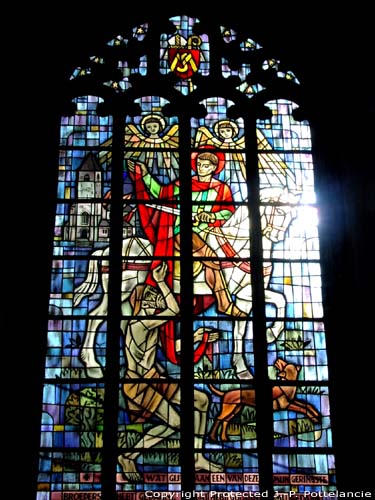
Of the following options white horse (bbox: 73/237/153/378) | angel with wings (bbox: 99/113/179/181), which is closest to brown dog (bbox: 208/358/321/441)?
white horse (bbox: 73/237/153/378)

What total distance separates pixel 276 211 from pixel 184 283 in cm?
89

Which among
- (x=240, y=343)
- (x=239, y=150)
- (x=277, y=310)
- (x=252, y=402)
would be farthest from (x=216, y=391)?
(x=239, y=150)

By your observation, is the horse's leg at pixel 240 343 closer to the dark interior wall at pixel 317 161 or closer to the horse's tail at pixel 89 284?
the dark interior wall at pixel 317 161

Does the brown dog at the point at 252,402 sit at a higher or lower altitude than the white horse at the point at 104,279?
lower

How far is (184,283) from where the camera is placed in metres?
6.68

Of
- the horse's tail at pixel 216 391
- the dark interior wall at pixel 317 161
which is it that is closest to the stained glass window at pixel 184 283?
the horse's tail at pixel 216 391

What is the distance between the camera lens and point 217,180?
23.4ft

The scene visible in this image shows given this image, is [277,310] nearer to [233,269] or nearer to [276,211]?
[233,269]

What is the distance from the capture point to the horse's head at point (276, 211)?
22.8 ft

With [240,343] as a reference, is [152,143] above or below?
above

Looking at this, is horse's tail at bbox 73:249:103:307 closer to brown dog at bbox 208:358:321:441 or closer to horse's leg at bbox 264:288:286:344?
brown dog at bbox 208:358:321:441

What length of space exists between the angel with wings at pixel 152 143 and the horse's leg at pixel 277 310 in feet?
3.70
